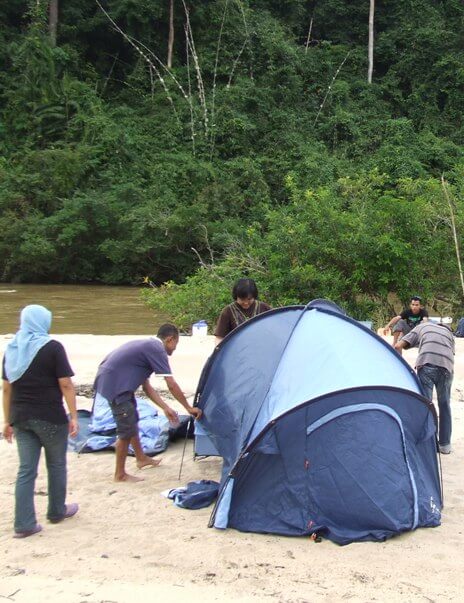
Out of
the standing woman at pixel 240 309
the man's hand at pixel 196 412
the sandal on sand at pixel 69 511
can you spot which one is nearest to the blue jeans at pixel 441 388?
the standing woman at pixel 240 309

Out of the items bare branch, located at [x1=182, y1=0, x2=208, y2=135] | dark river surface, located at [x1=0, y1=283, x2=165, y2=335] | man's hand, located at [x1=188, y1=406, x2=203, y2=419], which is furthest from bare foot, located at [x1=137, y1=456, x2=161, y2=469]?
bare branch, located at [x1=182, y1=0, x2=208, y2=135]

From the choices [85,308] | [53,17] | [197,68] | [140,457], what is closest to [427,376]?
[140,457]

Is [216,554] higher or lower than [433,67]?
lower

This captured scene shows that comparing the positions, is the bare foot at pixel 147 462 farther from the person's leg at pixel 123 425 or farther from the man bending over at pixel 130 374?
the man bending over at pixel 130 374

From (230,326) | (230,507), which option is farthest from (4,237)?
(230,507)

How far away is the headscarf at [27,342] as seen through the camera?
4590mm

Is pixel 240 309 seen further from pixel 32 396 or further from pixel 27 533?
pixel 27 533

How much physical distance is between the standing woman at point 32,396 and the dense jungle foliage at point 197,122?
1138 cm

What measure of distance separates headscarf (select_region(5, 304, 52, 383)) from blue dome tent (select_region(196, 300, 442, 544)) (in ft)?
5.13

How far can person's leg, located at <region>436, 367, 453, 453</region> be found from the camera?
21.6ft

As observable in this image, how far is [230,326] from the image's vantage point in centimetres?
647

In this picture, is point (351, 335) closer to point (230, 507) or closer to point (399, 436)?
point (399, 436)

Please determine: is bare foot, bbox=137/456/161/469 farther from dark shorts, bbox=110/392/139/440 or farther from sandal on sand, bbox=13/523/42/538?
sandal on sand, bbox=13/523/42/538

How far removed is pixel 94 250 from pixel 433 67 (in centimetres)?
1963
